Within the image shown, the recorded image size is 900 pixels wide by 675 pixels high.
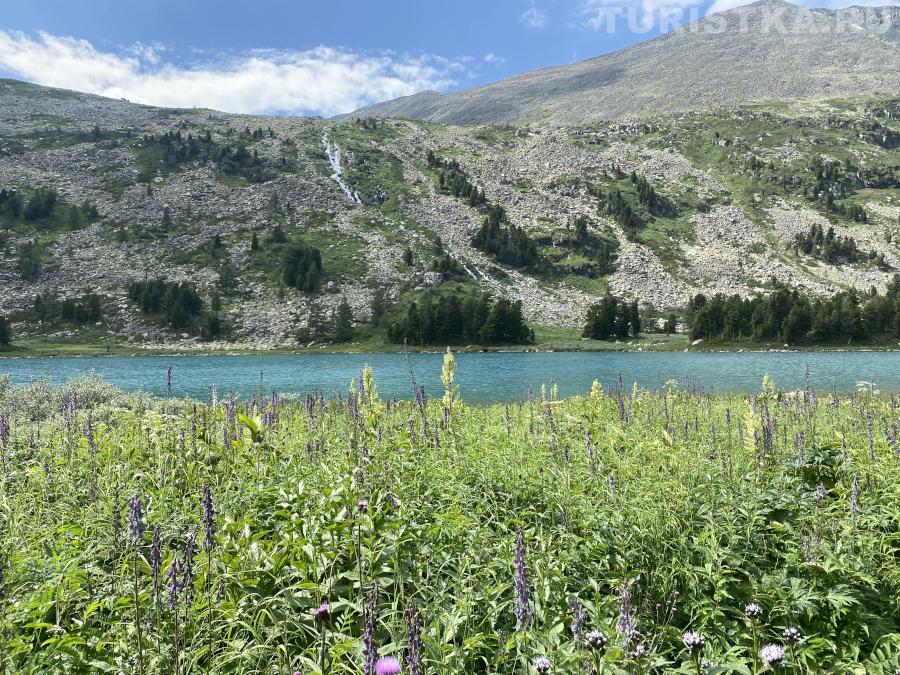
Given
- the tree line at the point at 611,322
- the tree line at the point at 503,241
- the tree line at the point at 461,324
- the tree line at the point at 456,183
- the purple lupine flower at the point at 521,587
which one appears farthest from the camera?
the tree line at the point at 456,183

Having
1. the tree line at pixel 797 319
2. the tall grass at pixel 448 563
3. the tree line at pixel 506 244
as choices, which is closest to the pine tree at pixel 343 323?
the tree line at pixel 506 244

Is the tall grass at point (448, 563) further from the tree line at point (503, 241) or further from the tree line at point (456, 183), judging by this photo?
the tree line at point (456, 183)

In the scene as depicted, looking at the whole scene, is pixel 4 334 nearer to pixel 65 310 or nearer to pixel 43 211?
pixel 65 310

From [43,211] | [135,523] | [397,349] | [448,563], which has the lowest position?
[397,349]

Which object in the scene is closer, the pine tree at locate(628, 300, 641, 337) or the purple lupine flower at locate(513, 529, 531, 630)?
the purple lupine flower at locate(513, 529, 531, 630)

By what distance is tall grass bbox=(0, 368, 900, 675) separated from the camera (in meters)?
3.88

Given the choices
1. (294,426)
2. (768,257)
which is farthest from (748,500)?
(768,257)

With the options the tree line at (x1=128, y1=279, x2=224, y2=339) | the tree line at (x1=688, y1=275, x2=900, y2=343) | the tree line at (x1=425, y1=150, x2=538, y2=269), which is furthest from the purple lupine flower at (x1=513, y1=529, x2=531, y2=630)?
the tree line at (x1=425, y1=150, x2=538, y2=269)

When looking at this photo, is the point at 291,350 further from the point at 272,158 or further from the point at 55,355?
the point at 272,158

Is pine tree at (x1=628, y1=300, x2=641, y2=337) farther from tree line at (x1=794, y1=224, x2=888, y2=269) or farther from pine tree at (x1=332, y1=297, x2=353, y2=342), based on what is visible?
tree line at (x1=794, y1=224, x2=888, y2=269)

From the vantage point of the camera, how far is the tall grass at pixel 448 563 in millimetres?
3875

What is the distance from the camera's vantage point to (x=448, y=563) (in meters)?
5.37

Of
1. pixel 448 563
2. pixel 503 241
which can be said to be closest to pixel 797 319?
pixel 503 241

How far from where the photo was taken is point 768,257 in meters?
160
